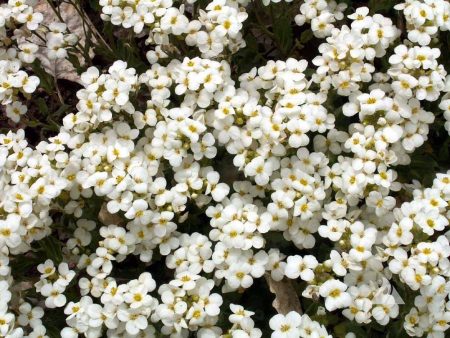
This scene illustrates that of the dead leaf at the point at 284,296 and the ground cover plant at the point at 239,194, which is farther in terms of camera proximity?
the dead leaf at the point at 284,296

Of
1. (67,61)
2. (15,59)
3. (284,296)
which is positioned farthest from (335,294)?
(67,61)

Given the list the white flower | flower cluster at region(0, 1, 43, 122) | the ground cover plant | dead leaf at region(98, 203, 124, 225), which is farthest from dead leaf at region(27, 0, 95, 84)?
the white flower

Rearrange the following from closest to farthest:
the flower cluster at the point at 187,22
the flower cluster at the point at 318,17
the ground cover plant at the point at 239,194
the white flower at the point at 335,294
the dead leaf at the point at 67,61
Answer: the white flower at the point at 335,294
the ground cover plant at the point at 239,194
the flower cluster at the point at 187,22
the flower cluster at the point at 318,17
the dead leaf at the point at 67,61

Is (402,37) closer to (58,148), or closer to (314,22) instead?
(314,22)

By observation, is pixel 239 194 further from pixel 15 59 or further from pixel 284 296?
pixel 15 59

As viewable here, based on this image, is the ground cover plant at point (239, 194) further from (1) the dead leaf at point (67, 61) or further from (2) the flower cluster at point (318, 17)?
(1) the dead leaf at point (67, 61)

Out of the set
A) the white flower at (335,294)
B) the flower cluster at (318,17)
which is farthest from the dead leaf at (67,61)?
the white flower at (335,294)

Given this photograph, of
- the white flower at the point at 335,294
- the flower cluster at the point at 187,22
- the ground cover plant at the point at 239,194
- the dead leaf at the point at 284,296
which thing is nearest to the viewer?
the white flower at the point at 335,294

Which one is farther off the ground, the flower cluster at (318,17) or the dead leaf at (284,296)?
the flower cluster at (318,17)

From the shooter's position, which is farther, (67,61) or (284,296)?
(67,61)
